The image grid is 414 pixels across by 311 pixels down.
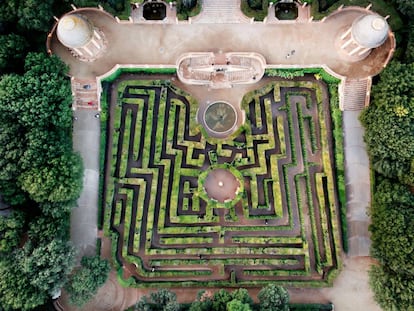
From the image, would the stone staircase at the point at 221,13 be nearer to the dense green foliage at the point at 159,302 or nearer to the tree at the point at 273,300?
the tree at the point at 273,300

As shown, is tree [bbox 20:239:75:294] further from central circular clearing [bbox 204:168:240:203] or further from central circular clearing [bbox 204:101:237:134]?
central circular clearing [bbox 204:101:237:134]

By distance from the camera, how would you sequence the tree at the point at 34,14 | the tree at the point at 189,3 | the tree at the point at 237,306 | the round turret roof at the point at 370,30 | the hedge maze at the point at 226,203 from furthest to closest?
the tree at the point at 189,3
the hedge maze at the point at 226,203
the tree at the point at 34,14
the round turret roof at the point at 370,30
the tree at the point at 237,306

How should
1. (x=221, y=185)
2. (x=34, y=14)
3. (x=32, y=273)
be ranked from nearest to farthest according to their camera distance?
(x=32, y=273) → (x=34, y=14) → (x=221, y=185)

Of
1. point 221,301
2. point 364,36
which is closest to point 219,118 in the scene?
point 364,36

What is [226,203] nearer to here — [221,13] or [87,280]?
[87,280]

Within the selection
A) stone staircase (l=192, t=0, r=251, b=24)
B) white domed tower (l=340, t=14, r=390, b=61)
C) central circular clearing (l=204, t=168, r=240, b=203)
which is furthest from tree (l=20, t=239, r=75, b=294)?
white domed tower (l=340, t=14, r=390, b=61)

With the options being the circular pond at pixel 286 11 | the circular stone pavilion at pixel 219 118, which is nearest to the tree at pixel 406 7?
the circular pond at pixel 286 11
